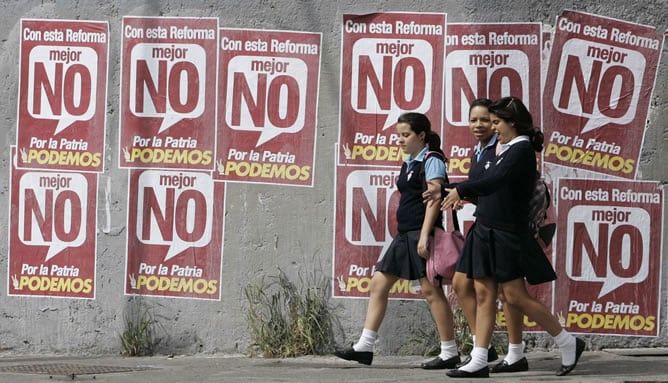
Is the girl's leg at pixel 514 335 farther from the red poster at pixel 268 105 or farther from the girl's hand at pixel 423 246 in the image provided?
the red poster at pixel 268 105

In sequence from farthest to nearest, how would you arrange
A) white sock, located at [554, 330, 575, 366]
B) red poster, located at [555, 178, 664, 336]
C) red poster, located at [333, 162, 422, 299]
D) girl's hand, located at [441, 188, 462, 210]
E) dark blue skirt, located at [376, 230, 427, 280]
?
red poster, located at [333, 162, 422, 299] → red poster, located at [555, 178, 664, 336] → dark blue skirt, located at [376, 230, 427, 280] → white sock, located at [554, 330, 575, 366] → girl's hand, located at [441, 188, 462, 210]

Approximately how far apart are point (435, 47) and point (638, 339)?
2602 mm

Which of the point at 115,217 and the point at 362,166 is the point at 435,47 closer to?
the point at 362,166

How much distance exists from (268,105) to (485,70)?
1.63 metres

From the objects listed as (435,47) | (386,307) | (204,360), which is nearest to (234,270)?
(204,360)

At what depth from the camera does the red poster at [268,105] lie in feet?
29.3

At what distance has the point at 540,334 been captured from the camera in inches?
346

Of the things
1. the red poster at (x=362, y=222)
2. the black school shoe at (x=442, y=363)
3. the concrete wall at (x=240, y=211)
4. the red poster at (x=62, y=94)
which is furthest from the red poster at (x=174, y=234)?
the black school shoe at (x=442, y=363)

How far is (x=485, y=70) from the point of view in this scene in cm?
880

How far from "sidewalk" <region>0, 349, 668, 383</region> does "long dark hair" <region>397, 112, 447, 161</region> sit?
151 cm

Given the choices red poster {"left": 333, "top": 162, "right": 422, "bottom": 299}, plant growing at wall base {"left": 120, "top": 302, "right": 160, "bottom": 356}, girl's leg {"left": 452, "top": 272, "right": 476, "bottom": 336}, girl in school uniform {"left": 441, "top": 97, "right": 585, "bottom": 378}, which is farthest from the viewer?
plant growing at wall base {"left": 120, "top": 302, "right": 160, "bottom": 356}

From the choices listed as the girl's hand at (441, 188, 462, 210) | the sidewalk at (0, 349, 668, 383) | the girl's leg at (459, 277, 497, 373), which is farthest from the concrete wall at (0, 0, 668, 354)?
the girl's hand at (441, 188, 462, 210)

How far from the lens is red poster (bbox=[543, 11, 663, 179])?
8.79m

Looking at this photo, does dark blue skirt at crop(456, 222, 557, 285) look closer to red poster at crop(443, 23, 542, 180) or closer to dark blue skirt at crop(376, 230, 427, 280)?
dark blue skirt at crop(376, 230, 427, 280)
